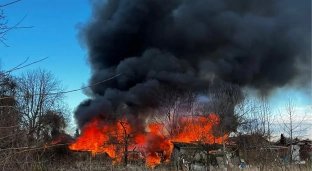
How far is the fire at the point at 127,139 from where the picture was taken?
1217 inches

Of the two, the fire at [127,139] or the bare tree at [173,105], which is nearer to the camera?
the fire at [127,139]

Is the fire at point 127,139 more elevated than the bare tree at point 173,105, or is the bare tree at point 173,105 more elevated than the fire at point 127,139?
the bare tree at point 173,105

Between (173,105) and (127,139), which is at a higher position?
(173,105)

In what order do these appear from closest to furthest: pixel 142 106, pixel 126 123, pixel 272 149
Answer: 1. pixel 272 149
2. pixel 126 123
3. pixel 142 106

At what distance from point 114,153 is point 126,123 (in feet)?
13.4

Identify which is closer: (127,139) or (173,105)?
(127,139)

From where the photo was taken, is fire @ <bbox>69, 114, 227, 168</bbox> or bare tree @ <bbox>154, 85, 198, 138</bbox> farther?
bare tree @ <bbox>154, 85, 198, 138</bbox>

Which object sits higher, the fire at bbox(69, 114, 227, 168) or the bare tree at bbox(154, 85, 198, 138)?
the bare tree at bbox(154, 85, 198, 138)

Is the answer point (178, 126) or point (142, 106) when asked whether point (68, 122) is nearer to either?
point (142, 106)

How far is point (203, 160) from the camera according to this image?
1029 inches

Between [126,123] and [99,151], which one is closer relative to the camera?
[99,151]

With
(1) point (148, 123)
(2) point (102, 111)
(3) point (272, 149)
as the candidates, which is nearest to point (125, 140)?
(2) point (102, 111)

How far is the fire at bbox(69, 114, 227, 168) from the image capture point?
3091cm

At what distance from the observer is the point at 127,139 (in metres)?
31.7
